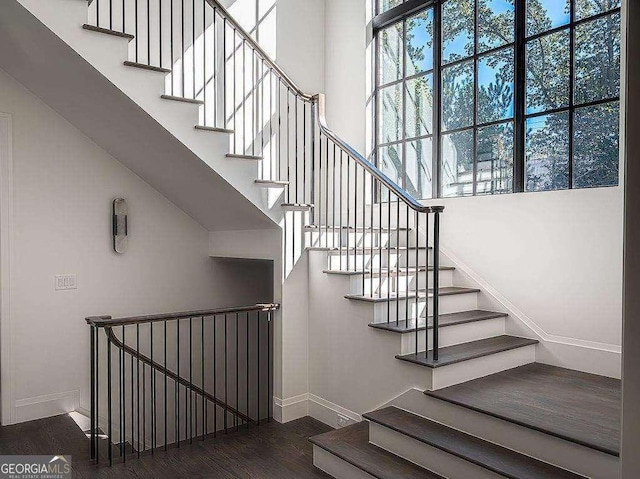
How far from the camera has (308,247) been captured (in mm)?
4070

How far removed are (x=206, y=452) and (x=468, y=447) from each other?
1.70 meters

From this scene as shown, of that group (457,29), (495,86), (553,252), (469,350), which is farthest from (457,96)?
(469,350)

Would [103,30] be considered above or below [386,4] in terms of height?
below

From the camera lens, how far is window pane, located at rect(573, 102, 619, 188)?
11.5 ft

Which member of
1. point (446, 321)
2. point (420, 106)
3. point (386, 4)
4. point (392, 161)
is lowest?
point (446, 321)

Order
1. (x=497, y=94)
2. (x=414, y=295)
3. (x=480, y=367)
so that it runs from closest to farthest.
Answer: (x=480, y=367) < (x=414, y=295) < (x=497, y=94)

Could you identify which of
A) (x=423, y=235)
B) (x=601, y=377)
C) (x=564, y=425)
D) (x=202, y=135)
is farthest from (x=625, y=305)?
(x=423, y=235)

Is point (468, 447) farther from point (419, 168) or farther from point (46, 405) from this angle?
point (46, 405)

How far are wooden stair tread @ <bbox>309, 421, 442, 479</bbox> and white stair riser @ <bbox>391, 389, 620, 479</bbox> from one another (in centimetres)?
32

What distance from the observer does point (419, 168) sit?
15.9 ft

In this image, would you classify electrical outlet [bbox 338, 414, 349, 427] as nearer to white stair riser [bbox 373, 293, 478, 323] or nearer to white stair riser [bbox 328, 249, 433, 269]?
white stair riser [bbox 373, 293, 478, 323]

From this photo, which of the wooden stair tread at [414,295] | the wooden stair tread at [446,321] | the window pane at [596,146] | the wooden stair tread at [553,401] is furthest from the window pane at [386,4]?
the wooden stair tread at [553,401]

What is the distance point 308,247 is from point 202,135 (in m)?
1.17

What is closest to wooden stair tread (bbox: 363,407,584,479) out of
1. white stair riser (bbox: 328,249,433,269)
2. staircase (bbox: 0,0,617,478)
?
staircase (bbox: 0,0,617,478)
